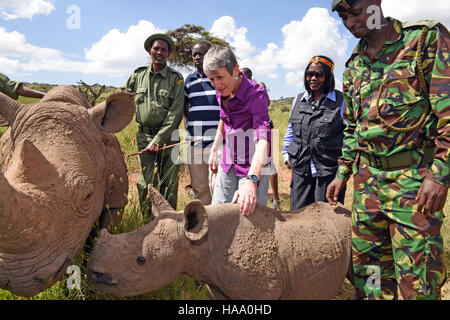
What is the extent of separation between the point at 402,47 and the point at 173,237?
2061 mm

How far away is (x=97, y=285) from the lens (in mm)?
2301

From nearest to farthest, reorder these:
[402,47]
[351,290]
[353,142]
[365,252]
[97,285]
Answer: [97,285] → [402,47] → [365,252] → [353,142] → [351,290]

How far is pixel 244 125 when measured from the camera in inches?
126

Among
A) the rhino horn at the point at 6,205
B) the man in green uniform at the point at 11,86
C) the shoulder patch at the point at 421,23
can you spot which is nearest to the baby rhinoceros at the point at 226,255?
the rhino horn at the point at 6,205

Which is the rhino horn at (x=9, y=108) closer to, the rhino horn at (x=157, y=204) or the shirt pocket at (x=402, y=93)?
the rhino horn at (x=157, y=204)

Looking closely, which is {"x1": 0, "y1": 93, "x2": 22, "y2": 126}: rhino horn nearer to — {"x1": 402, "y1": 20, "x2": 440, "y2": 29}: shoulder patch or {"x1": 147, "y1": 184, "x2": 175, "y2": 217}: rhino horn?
{"x1": 147, "y1": 184, "x2": 175, "y2": 217}: rhino horn

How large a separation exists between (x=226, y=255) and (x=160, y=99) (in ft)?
9.42

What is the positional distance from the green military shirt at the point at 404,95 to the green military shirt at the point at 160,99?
2.58m

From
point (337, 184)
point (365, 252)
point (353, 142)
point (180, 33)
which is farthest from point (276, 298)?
point (180, 33)

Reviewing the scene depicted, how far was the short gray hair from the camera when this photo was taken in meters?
2.85

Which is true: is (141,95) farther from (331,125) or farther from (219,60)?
(331,125)

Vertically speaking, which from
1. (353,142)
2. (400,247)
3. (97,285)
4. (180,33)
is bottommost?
(97,285)

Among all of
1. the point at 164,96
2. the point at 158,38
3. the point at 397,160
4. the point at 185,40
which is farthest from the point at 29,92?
the point at 185,40

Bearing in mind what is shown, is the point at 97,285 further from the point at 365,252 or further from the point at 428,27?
the point at 428,27
